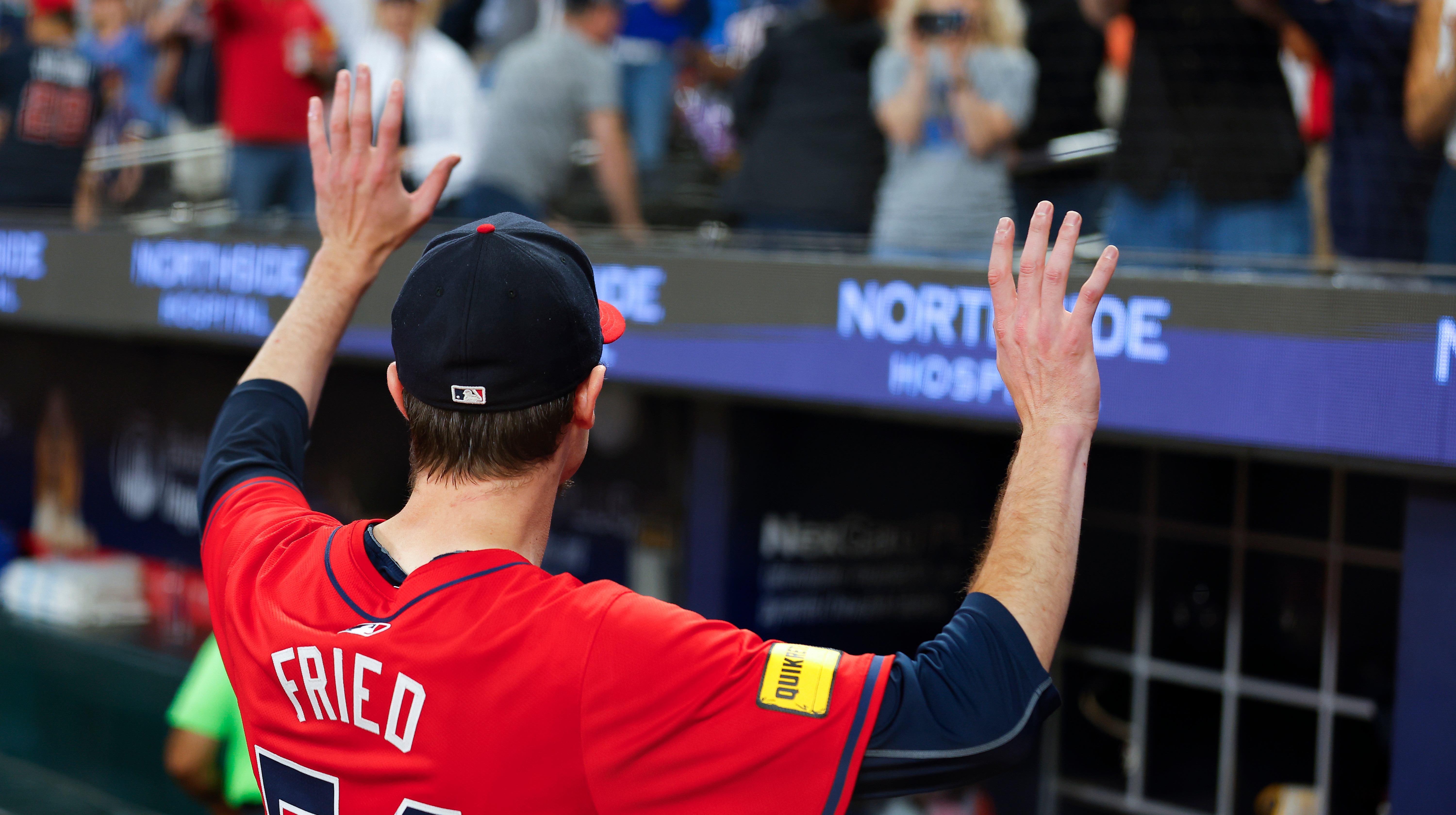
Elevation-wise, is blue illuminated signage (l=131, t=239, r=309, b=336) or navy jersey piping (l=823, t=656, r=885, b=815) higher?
blue illuminated signage (l=131, t=239, r=309, b=336)

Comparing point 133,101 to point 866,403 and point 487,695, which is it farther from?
point 487,695

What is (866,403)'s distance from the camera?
12.1 ft

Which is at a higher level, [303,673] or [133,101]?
[133,101]

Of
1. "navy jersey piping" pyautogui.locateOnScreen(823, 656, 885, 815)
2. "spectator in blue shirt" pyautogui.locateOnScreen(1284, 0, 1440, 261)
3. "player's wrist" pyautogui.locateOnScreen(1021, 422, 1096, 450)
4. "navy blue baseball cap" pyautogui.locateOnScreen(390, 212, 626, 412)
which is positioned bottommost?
"navy jersey piping" pyautogui.locateOnScreen(823, 656, 885, 815)

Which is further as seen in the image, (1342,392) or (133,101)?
(133,101)

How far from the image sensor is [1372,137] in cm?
320

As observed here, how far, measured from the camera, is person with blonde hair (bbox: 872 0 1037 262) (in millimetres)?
3746

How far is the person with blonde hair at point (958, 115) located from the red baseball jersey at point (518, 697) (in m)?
2.57

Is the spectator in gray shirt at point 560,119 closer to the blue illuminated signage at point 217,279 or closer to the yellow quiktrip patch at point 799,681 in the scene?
the blue illuminated signage at point 217,279

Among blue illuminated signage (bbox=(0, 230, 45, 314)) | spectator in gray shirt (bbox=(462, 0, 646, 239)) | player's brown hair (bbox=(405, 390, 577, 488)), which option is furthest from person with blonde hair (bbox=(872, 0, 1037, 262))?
blue illuminated signage (bbox=(0, 230, 45, 314))

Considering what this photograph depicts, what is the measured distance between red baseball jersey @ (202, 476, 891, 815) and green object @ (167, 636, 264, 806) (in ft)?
8.22

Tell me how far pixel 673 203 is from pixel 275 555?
3.30 m

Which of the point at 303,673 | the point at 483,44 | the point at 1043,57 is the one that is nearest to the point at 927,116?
the point at 1043,57

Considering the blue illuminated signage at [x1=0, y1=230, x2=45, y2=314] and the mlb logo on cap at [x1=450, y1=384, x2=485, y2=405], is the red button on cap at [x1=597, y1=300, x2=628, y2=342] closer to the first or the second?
the mlb logo on cap at [x1=450, y1=384, x2=485, y2=405]
